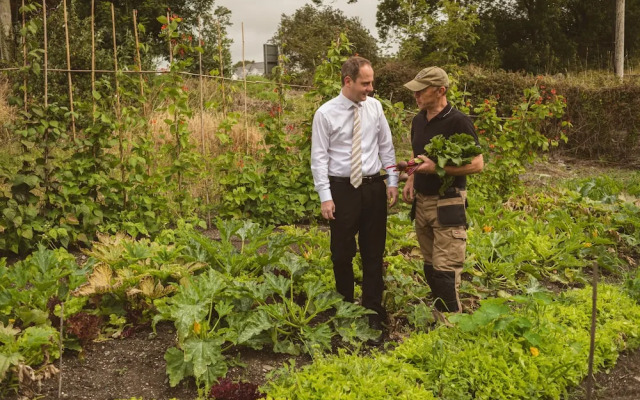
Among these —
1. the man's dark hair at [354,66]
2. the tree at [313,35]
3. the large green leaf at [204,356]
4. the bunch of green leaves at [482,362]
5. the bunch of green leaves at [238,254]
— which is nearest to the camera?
the bunch of green leaves at [482,362]

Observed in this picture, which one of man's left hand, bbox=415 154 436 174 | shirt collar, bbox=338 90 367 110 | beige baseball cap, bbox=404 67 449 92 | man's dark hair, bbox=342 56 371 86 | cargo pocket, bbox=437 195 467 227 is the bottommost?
cargo pocket, bbox=437 195 467 227

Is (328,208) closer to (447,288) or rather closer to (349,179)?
(349,179)

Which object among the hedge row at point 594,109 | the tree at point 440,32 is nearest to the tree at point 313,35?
the tree at point 440,32

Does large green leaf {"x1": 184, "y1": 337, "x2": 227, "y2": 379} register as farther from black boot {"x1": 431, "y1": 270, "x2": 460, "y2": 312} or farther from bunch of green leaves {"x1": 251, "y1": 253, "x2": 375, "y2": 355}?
black boot {"x1": 431, "y1": 270, "x2": 460, "y2": 312}

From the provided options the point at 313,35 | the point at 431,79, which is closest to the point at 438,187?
the point at 431,79

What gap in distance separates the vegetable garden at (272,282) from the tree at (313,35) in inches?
605

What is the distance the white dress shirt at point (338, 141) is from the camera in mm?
→ 4094

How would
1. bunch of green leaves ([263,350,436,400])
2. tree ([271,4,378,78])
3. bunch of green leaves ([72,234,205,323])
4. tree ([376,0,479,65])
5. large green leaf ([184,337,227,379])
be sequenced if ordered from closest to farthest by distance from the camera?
bunch of green leaves ([263,350,436,400]), large green leaf ([184,337,227,379]), bunch of green leaves ([72,234,205,323]), tree ([376,0,479,65]), tree ([271,4,378,78])

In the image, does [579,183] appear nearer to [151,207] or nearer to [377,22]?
[151,207]

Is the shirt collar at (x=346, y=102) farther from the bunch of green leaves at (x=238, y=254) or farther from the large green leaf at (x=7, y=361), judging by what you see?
the large green leaf at (x=7, y=361)

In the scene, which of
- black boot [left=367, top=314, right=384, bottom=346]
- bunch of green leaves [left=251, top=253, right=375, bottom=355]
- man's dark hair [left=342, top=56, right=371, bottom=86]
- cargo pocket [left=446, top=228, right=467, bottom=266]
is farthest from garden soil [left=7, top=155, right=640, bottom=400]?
man's dark hair [left=342, top=56, right=371, bottom=86]

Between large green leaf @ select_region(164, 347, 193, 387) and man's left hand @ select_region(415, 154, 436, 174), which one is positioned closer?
large green leaf @ select_region(164, 347, 193, 387)

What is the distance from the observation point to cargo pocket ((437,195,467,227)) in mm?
4086

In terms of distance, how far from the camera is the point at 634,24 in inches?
1004
